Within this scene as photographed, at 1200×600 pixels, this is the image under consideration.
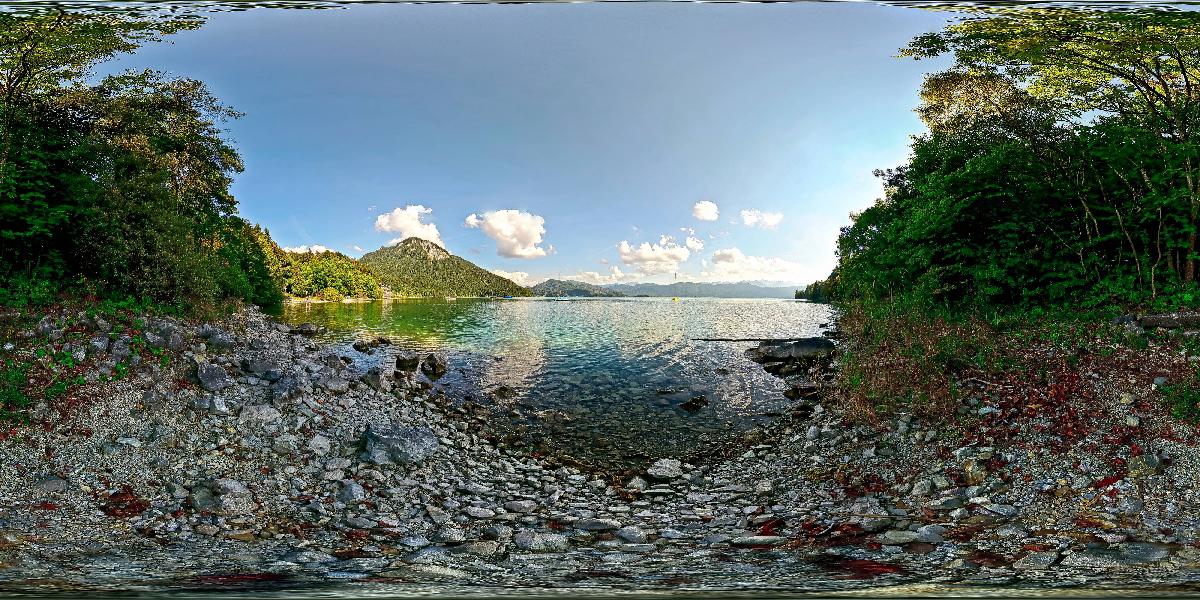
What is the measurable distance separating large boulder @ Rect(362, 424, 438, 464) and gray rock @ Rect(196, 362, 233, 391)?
256cm

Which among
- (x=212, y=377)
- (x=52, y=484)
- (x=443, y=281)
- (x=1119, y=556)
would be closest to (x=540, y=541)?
(x=1119, y=556)

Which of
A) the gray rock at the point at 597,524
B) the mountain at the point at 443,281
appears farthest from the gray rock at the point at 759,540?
the mountain at the point at 443,281

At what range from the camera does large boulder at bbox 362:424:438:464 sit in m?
6.28

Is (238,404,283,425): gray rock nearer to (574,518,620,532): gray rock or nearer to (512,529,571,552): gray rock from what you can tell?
(512,529,571,552): gray rock

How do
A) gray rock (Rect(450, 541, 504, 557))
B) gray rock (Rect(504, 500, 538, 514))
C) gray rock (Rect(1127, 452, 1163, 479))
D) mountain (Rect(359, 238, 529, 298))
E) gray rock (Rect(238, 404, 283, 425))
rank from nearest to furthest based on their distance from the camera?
gray rock (Rect(450, 541, 504, 557))
gray rock (Rect(1127, 452, 1163, 479))
gray rock (Rect(504, 500, 538, 514))
gray rock (Rect(238, 404, 283, 425))
mountain (Rect(359, 238, 529, 298))

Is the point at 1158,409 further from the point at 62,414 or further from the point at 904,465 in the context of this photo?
the point at 62,414

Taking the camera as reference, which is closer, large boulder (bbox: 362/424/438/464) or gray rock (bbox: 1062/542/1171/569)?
gray rock (bbox: 1062/542/1171/569)

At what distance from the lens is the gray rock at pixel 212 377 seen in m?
7.06

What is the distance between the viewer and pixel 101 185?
29.7ft

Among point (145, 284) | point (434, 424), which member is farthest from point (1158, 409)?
point (145, 284)

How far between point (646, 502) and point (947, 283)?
8.30 metres

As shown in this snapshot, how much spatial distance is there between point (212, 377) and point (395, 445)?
134 inches

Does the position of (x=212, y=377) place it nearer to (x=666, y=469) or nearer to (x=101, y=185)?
(x=101, y=185)

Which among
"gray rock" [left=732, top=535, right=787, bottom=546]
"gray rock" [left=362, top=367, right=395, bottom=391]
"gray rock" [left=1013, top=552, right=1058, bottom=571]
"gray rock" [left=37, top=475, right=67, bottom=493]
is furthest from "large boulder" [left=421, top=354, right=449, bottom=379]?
"gray rock" [left=1013, top=552, right=1058, bottom=571]
